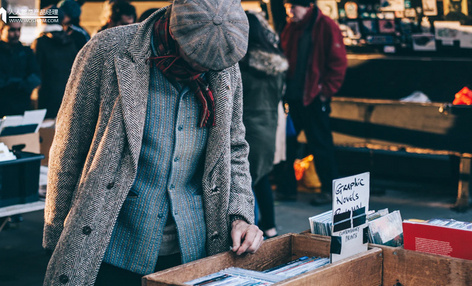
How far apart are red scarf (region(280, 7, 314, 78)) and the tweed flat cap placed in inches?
194

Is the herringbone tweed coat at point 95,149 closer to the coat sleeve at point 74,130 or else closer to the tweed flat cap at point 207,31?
the coat sleeve at point 74,130

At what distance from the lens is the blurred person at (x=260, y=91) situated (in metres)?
5.07

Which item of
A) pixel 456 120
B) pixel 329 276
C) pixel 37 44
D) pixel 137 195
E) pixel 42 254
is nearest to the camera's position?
pixel 329 276

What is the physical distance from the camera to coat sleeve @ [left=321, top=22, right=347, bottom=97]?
22.5ft

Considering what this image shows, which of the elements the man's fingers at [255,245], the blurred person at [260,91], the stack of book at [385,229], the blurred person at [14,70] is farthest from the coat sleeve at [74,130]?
the blurred person at [14,70]

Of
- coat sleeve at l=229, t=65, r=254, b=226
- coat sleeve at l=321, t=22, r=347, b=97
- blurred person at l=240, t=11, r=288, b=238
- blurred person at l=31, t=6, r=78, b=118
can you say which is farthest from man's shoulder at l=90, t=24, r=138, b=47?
blurred person at l=31, t=6, r=78, b=118

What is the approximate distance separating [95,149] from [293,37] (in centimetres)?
502

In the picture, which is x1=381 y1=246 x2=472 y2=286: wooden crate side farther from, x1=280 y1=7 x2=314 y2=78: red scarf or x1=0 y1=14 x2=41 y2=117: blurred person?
x1=0 y1=14 x2=41 y2=117: blurred person

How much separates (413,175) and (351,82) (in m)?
1.29

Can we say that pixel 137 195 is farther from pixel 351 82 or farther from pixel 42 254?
pixel 351 82

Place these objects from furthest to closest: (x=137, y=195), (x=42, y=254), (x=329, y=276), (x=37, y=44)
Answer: (x=37, y=44), (x=42, y=254), (x=137, y=195), (x=329, y=276)

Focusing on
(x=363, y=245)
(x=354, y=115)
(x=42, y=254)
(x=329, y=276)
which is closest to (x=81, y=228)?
(x=329, y=276)

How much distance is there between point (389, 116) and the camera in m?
7.35

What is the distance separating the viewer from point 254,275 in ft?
6.92
